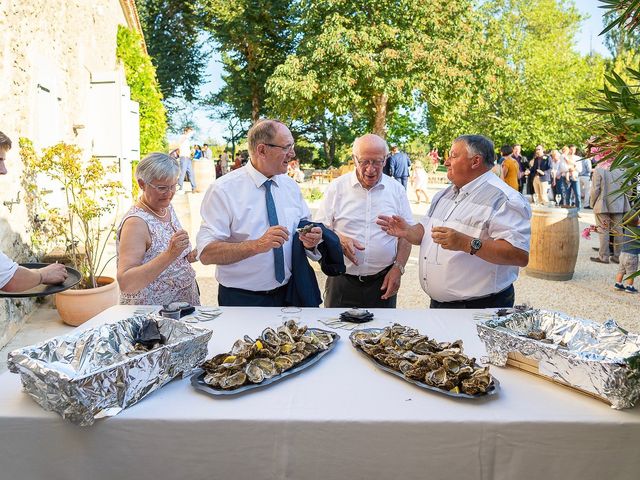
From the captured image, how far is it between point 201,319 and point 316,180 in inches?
949

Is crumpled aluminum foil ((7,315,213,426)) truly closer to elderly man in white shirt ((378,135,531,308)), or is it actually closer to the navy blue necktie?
the navy blue necktie

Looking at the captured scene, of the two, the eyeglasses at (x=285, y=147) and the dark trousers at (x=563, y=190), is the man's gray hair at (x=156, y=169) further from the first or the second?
the dark trousers at (x=563, y=190)

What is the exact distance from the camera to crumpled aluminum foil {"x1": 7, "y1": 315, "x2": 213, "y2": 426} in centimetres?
139

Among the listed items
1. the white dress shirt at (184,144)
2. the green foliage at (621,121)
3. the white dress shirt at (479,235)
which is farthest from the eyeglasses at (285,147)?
the white dress shirt at (184,144)

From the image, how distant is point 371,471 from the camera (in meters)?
1.44

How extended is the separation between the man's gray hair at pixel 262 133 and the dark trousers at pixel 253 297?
772 mm

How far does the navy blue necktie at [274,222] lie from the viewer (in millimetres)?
2703

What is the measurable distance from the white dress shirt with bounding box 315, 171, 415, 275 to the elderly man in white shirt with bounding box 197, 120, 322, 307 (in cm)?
68

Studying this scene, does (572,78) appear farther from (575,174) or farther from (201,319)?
(201,319)

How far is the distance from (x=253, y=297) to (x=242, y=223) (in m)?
0.41

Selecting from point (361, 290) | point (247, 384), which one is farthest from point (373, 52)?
point (247, 384)

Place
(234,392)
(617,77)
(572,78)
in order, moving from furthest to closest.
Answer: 1. (572,78)
2. (234,392)
3. (617,77)

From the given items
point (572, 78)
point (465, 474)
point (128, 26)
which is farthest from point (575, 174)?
point (572, 78)

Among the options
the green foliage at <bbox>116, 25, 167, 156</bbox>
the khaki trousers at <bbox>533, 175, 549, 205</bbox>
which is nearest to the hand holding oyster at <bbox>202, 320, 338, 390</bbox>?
the green foliage at <bbox>116, 25, 167, 156</bbox>
